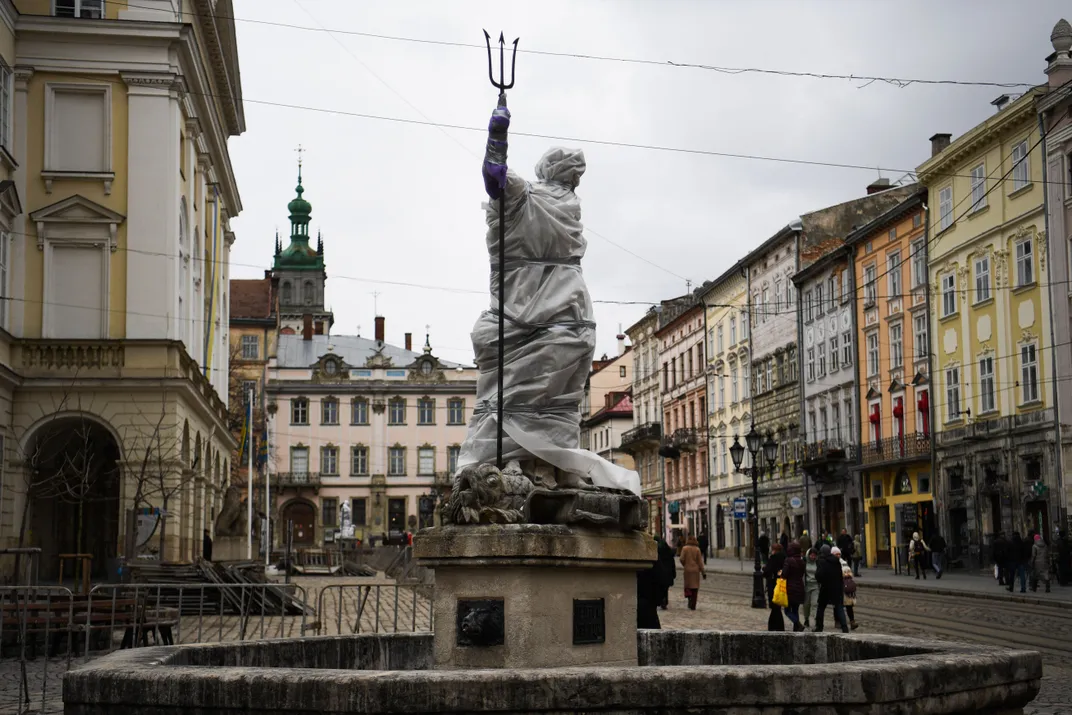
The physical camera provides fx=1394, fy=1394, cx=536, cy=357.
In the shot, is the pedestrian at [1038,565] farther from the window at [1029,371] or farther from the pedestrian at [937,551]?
the window at [1029,371]

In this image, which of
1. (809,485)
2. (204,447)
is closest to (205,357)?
(204,447)

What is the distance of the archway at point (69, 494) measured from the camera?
103ft

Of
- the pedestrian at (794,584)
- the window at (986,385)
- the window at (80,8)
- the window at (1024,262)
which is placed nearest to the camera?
the pedestrian at (794,584)

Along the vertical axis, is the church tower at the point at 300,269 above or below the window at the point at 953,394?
above

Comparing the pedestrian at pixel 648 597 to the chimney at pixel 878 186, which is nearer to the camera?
the pedestrian at pixel 648 597

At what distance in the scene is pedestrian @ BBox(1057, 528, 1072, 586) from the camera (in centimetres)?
3520

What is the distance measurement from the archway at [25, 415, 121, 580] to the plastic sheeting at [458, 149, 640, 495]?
23.7m

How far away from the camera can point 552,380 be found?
8641 mm

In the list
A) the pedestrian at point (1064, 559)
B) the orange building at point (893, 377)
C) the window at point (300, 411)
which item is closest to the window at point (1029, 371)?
the pedestrian at point (1064, 559)

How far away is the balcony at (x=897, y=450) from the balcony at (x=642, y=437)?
3086 cm

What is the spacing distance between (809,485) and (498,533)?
170ft

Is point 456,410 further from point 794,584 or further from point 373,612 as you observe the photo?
point 794,584

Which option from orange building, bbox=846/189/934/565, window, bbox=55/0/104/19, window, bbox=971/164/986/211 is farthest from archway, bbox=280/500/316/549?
window, bbox=55/0/104/19

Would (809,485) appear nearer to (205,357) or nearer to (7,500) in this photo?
(205,357)
